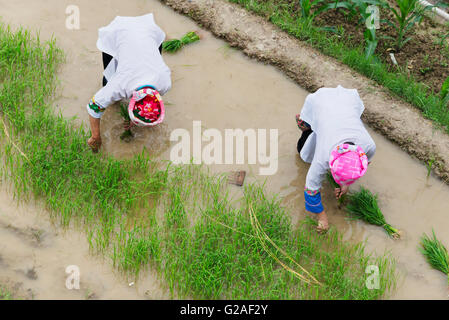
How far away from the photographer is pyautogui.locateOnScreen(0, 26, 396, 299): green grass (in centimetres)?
306

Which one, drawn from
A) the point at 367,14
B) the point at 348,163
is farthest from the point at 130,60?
the point at 367,14

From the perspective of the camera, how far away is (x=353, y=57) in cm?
401

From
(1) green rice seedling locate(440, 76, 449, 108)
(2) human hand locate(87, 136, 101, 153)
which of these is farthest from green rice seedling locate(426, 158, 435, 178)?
(2) human hand locate(87, 136, 101, 153)

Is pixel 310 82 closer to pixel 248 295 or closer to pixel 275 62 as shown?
pixel 275 62

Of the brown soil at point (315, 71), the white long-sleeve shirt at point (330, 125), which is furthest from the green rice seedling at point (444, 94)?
the white long-sleeve shirt at point (330, 125)

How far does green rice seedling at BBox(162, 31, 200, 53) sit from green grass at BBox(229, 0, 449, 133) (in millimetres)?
515

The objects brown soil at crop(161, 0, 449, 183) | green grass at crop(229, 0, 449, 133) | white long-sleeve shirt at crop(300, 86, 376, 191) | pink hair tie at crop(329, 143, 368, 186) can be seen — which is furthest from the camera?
green grass at crop(229, 0, 449, 133)

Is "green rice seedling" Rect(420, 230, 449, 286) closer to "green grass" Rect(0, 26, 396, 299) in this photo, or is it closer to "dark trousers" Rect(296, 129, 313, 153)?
"green grass" Rect(0, 26, 396, 299)

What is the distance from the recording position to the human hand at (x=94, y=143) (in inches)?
134

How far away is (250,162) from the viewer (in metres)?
3.59

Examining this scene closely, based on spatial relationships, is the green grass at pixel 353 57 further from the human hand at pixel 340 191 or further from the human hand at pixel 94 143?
the human hand at pixel 94 143

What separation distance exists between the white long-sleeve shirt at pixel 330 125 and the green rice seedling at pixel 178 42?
136cm

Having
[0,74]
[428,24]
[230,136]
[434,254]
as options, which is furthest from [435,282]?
[0,74]

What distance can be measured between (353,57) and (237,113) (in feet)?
3.32
